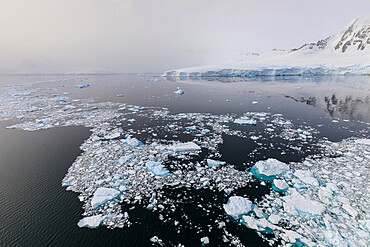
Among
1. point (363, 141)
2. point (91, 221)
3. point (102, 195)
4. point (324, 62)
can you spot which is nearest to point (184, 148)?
point (102, 195)

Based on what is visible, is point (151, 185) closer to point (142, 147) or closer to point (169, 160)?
point (169, 160)

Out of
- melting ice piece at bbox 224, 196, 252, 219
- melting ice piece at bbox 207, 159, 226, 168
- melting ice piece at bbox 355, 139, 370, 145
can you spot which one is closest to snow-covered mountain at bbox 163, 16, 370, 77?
melting ice piece at bbox 355, 139, 370, 145

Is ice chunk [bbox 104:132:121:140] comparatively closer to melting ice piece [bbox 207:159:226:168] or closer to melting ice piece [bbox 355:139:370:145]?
melting ice piece [bbox 207:159:226:168]

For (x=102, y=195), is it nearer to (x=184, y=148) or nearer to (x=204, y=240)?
(x=204, y=240)

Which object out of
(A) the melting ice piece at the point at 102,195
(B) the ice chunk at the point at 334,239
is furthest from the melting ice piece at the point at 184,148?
(B) the ice chunk at the point at 334,239

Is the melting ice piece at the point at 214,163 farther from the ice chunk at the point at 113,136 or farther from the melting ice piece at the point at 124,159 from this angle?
the ice chunk at the point at 113,136

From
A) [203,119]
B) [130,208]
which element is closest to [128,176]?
[130,208]
